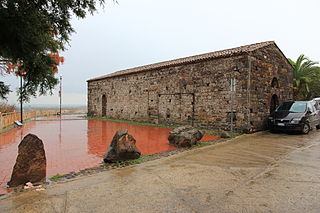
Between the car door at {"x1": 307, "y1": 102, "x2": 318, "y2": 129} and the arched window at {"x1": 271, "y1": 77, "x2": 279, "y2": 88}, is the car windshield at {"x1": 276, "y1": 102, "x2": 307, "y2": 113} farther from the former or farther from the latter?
the arched window at {"x1": 271, "y1": 77, "x2": 279, "y2": 88}

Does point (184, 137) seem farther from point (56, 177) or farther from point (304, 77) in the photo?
point (304, 77)

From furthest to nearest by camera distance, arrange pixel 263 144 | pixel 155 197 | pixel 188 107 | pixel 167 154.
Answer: pixel 188 107
pixel 263 144
pixel 167 154
pixel 155 197

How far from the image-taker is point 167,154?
18.2 ft

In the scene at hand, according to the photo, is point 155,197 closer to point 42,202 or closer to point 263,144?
point 42,202

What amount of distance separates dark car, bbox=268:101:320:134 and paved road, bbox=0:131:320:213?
4.16 metres

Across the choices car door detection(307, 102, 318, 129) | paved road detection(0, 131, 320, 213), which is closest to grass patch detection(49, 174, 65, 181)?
paved road detection(0, 131, 320, 213)

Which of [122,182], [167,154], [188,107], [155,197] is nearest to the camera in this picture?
[155,197]

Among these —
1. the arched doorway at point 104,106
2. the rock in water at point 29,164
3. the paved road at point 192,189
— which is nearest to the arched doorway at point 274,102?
the paved road at point 192,189

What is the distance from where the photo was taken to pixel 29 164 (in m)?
3.55

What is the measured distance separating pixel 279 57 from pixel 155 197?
39.5 ft

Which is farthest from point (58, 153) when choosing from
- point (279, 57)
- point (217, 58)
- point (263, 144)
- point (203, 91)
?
point (279, 57)

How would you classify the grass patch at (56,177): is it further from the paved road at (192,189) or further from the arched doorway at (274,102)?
the arched doorway at (274,102)

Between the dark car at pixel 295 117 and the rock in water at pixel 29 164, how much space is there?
9.70 m

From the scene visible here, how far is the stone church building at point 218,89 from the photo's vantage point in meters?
9.10
